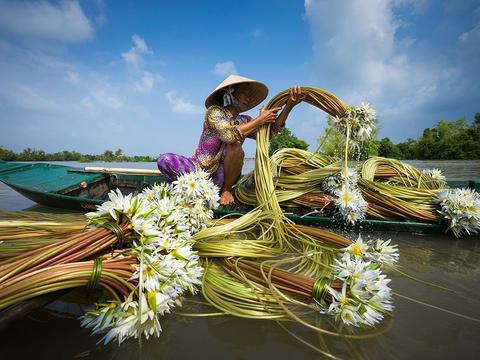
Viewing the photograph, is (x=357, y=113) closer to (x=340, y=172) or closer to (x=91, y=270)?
(x=340, y=172)

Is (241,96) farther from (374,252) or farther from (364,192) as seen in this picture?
(374,252)

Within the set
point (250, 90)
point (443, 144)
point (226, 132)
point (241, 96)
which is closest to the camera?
point (226, 132)

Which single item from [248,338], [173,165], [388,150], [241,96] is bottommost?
[248,338]

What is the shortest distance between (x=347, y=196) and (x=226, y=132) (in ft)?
4.60

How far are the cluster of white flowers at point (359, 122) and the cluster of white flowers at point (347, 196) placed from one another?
13.8 inches

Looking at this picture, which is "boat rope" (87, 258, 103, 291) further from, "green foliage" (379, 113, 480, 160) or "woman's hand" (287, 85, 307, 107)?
"green foliage" (379, 113, 480, 160)

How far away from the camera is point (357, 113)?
2.13 m

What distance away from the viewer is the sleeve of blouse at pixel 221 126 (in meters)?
2.76

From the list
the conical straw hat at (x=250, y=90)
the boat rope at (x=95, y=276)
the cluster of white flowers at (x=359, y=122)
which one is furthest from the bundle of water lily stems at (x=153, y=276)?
the conical straw hat at (x=250, y=90)

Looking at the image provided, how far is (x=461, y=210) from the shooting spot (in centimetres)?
226

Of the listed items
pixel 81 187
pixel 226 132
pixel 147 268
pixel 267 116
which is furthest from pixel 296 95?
pixel 81 187

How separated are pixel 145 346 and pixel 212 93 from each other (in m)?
2.59

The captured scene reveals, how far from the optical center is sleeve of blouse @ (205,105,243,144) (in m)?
2.76

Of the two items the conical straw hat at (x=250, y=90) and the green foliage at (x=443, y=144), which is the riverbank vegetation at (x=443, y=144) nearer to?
the green foliage at (x=443, y=144)
